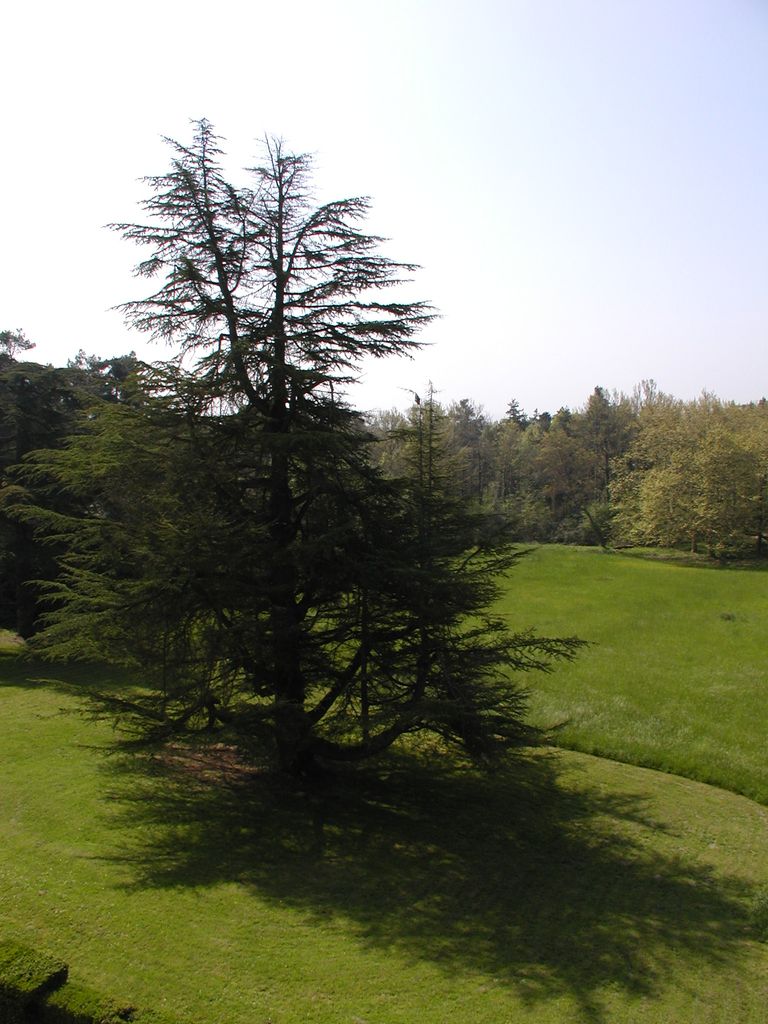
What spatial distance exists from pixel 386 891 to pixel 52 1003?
4438mm

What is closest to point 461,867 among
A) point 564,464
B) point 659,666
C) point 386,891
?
point 386,891

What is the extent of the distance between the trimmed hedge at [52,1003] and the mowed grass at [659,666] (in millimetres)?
8980

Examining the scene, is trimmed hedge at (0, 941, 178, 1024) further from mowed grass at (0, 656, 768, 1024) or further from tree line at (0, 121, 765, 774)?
tree line at (0, 121, 765, 774)

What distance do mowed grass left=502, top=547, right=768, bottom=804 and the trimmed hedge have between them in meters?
8.98

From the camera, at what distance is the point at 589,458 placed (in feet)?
252

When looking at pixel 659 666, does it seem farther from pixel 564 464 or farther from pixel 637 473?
pixel 564 464

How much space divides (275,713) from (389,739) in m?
2.18

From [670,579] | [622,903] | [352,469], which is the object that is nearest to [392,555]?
[352,469]

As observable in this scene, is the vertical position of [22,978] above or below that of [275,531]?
below

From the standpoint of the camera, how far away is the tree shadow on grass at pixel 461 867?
8203 mm

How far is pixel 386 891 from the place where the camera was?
31.3 feet

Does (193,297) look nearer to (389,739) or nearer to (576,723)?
(389,739)

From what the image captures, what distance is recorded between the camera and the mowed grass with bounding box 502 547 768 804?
17.7 m

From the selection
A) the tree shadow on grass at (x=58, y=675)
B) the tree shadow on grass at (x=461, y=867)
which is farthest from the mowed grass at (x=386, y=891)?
the tree shadow on grass at (x=58, y=675)
